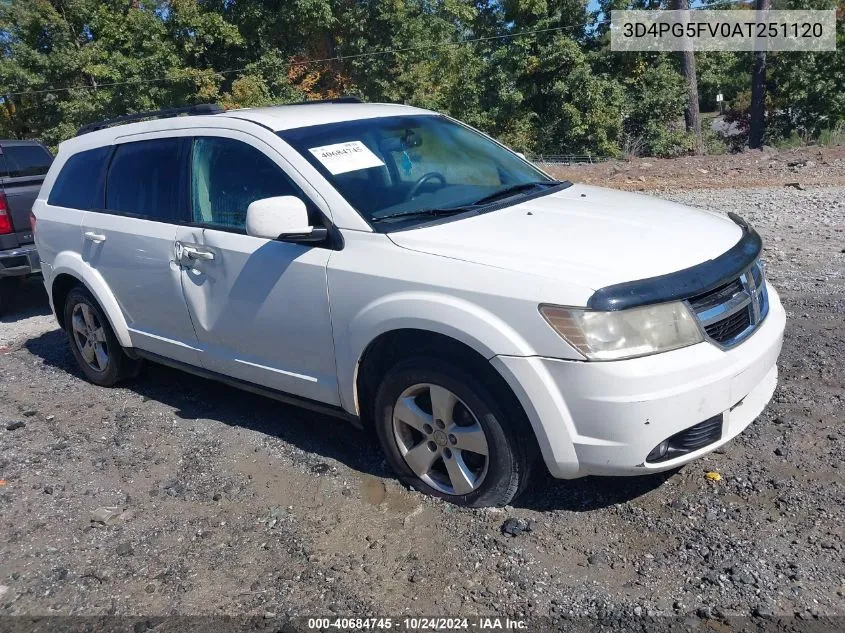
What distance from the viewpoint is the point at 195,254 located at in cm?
447

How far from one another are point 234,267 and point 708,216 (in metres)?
2.45

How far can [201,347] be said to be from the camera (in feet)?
15.4

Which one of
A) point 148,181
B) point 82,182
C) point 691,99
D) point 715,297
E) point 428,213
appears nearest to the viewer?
point 715,297

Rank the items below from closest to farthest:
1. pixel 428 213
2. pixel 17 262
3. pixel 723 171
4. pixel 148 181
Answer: pixel 428 213 < pixel 148 181 < pixel 17 262 < pixel 723 171

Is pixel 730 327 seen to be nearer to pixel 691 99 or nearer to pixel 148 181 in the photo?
pixel 148 181

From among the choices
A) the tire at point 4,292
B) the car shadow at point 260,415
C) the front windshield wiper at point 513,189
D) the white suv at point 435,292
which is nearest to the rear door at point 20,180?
the tire at point 4,292

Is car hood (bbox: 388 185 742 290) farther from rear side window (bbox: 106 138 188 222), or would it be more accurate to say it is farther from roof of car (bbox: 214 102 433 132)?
rear side window (bbox: 106 138 188 222)

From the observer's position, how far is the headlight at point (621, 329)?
3.10 m

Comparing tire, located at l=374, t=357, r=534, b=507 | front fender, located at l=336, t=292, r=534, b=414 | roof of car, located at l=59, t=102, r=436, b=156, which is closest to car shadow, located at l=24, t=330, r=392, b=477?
tire, located at l=374, t=357, r=534, b=507

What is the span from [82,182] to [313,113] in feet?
6.61

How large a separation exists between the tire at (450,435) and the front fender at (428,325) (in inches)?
7.0

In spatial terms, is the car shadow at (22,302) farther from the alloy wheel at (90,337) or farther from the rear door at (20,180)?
the alloy wheel at (90,337)

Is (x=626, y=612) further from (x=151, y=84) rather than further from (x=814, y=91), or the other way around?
(x=151, y=84)

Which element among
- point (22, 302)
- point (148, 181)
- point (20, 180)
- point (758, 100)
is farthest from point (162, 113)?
point (758, 100)
